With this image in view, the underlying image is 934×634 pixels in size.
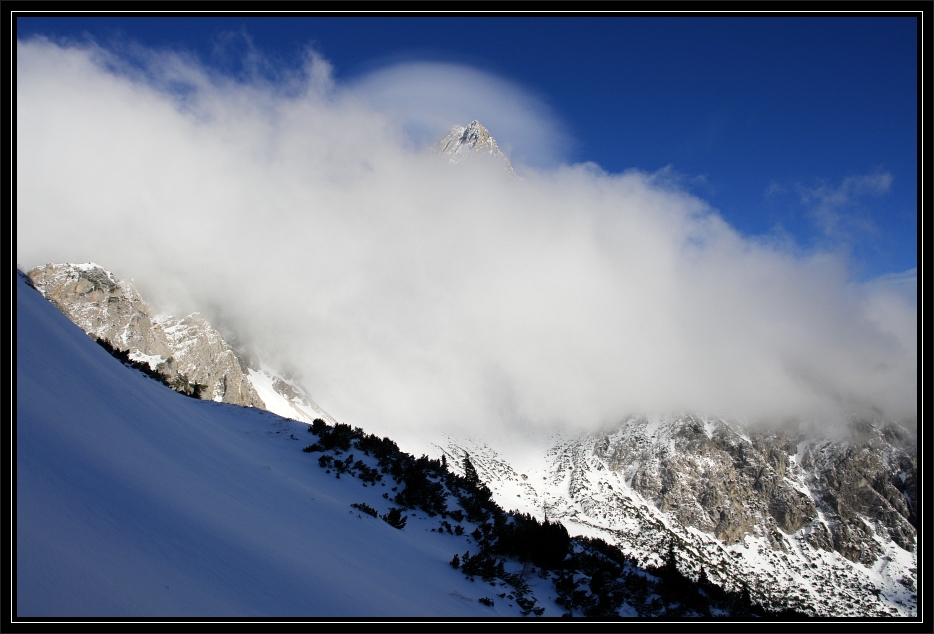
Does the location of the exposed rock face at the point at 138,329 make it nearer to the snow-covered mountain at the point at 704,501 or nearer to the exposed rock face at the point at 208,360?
the exposed rock face at the point at 208,360

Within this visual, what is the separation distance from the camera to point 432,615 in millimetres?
9781

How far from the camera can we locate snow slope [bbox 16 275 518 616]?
18.0 ft

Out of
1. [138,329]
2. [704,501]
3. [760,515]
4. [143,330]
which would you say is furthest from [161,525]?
[760,515]

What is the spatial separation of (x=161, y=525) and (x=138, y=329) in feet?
592

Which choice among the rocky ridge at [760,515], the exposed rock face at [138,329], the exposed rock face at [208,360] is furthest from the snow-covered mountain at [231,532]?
the exposed rock face at [208,360]

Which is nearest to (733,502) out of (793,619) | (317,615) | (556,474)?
(556,474)

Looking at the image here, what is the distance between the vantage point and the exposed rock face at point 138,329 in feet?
458

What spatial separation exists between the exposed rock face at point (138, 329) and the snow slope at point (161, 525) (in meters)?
142

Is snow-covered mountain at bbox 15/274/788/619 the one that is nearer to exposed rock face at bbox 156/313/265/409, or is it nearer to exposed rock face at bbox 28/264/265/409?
exposed rock face at bbox 28/264/265/409

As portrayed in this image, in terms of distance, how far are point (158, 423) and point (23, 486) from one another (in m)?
7.10

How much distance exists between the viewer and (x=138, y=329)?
149 meters

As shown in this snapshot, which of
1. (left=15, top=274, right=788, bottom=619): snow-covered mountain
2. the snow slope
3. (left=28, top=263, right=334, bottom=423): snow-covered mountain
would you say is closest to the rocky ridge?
(left=28, top=263, right=334, bottom=423): snow-covered mountain

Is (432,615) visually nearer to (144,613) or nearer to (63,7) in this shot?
(144,613)

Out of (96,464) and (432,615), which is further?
(432,615)
